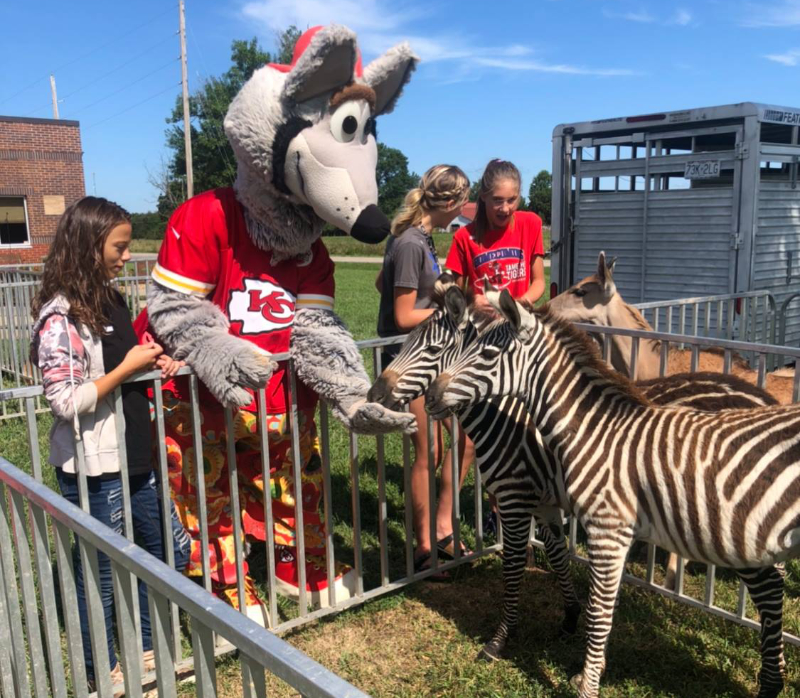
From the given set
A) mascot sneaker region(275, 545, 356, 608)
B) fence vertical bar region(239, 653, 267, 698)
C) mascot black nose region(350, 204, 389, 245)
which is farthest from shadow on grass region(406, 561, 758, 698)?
fence vertical bar region(239, 653, 267, 698)

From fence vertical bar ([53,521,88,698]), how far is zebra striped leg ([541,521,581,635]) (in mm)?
2259

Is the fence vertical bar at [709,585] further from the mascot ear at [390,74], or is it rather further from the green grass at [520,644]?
the mascot ear at [390,74]

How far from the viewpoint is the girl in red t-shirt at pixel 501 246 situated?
172 inches

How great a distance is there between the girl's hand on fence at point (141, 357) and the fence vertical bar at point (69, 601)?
3.45 feet

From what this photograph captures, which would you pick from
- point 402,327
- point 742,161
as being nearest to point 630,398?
point 402,327

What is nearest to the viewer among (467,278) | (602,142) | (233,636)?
(233,636)

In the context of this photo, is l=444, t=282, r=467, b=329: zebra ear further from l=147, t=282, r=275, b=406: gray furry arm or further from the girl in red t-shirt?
the girl in red t-shirt

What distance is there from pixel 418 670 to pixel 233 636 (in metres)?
2.47

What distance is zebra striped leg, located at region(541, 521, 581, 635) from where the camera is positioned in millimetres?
3541

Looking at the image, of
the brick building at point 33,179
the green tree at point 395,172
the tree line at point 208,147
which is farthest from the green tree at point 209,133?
the green tree at point 395,172

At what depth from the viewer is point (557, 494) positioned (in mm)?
3201

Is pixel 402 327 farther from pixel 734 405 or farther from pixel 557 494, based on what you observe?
pixel 734 405

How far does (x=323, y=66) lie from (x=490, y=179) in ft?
5.13

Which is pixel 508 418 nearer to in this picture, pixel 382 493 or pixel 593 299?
pixel 382 493
